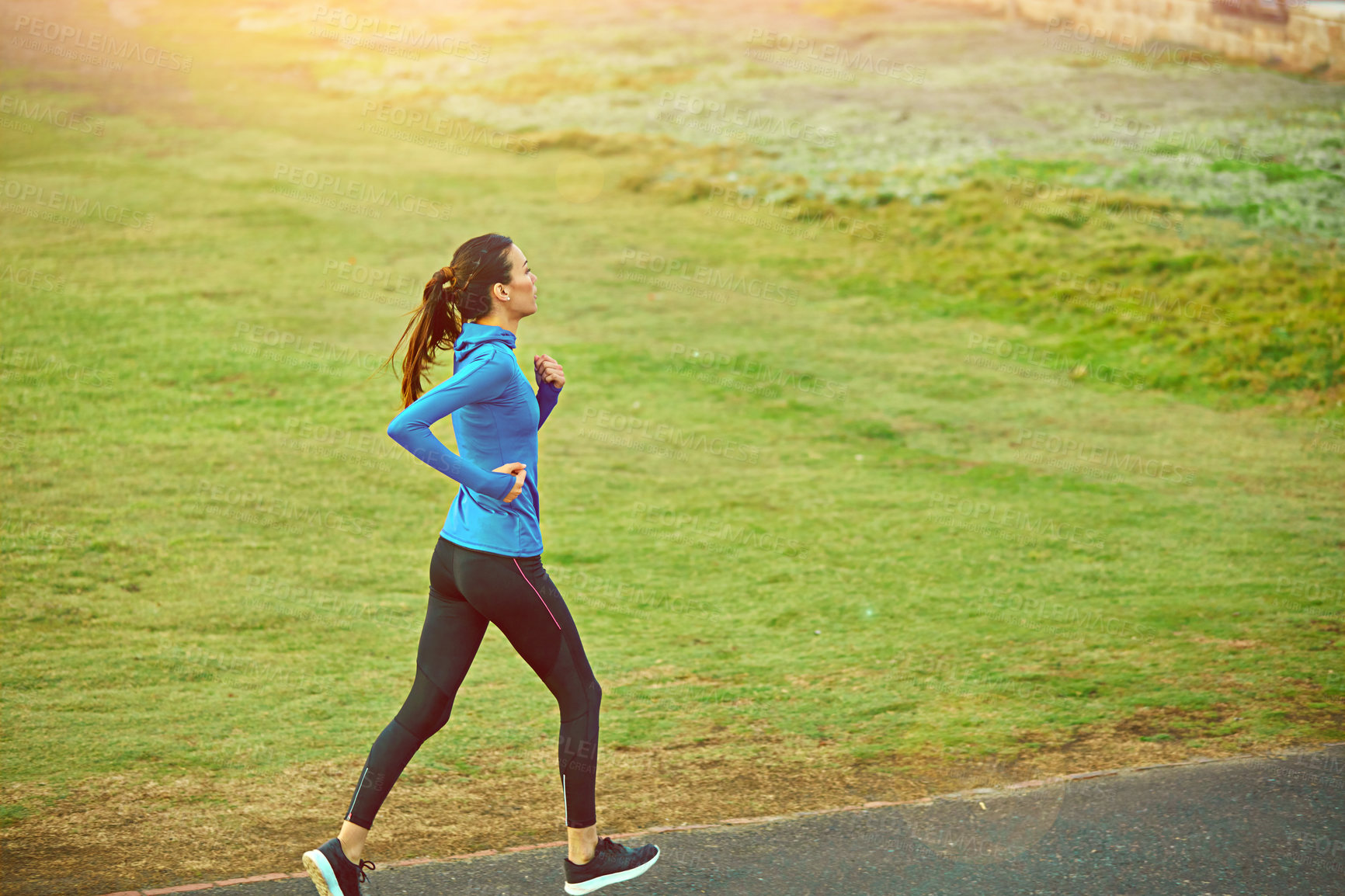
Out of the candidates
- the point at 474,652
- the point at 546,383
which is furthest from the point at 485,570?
the point at 546,383

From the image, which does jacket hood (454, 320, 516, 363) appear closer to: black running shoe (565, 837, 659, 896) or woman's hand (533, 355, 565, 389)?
woman's hand (533, 355, 565, 389)

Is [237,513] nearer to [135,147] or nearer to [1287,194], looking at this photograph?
[135,147]

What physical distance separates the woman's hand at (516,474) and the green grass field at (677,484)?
1688 mm

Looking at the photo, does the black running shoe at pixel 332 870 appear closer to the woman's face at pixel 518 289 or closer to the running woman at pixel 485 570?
the running woman at pixel 485 570

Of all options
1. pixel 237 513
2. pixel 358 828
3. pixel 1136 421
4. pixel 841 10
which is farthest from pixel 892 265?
pixel 841 10

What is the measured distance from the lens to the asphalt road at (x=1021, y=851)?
4.29m

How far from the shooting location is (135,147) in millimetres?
22328

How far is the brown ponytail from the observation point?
13.6ft

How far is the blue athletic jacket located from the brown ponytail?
11cm

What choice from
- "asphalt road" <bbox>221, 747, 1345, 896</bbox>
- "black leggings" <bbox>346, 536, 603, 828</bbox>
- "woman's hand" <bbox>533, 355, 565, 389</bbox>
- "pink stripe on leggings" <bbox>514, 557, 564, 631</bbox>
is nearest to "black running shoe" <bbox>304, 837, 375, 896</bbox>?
"black leggings" <bbox>346, 536, 603, 828</bbox>

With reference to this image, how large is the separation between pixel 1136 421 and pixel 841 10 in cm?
2824

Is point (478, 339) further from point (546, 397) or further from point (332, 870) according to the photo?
point (332, 870)

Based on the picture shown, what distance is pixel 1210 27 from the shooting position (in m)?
28.6

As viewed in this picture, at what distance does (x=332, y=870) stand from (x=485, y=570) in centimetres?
111
